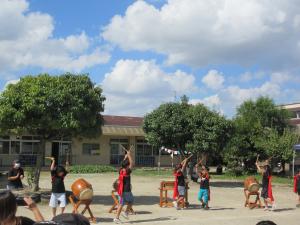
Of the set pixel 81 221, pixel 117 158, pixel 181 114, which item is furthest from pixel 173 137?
pixel 81 221

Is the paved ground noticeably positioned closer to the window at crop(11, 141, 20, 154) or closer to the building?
the building

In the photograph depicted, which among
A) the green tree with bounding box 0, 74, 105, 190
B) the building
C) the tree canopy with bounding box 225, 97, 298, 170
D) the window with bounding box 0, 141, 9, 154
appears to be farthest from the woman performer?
the window with bounding box 0, 141, 9, 154

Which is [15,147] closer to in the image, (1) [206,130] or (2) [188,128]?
(2) [188,128]

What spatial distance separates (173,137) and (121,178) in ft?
42.9

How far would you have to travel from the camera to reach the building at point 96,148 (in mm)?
39469

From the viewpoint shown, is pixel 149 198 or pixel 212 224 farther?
pixel 149 198

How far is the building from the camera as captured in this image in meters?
39.5

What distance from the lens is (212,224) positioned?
1288cm

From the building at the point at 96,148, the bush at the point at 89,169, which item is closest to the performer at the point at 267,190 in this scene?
the bush at the point at 89,169

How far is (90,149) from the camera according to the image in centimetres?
4312

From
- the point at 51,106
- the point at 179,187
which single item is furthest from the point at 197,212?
the point at 51,106

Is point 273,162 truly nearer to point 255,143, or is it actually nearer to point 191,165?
point 255,143

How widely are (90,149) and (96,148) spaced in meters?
0.63

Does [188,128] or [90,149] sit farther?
[90,149]
